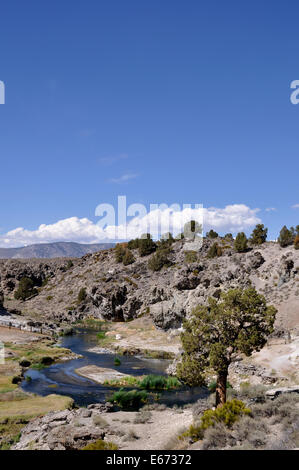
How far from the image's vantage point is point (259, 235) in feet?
345

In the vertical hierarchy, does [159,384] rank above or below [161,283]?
below

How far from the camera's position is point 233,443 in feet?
59.4

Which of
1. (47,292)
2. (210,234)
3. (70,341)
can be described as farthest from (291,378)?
(47,292)

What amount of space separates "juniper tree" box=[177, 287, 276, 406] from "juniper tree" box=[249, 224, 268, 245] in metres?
80.2

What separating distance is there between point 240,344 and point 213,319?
2938mm

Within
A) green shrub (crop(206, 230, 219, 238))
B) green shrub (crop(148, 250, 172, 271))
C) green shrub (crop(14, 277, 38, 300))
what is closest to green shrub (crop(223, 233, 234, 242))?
green shrub (crop(206, 230, 219, 238))

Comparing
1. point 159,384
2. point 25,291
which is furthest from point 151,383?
point 25,291

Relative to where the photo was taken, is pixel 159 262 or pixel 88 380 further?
pixel 159 262

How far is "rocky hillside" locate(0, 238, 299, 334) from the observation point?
76.1 meters

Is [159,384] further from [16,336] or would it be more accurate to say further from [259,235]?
[259,235]

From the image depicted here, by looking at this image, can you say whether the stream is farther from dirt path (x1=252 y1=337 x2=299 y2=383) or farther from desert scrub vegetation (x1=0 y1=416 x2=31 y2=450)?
dirt path (x1=252 y1=337 x2=299 y2=383)

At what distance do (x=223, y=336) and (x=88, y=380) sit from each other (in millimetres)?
27264

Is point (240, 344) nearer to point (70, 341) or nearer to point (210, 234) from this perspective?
point (70, 341)
